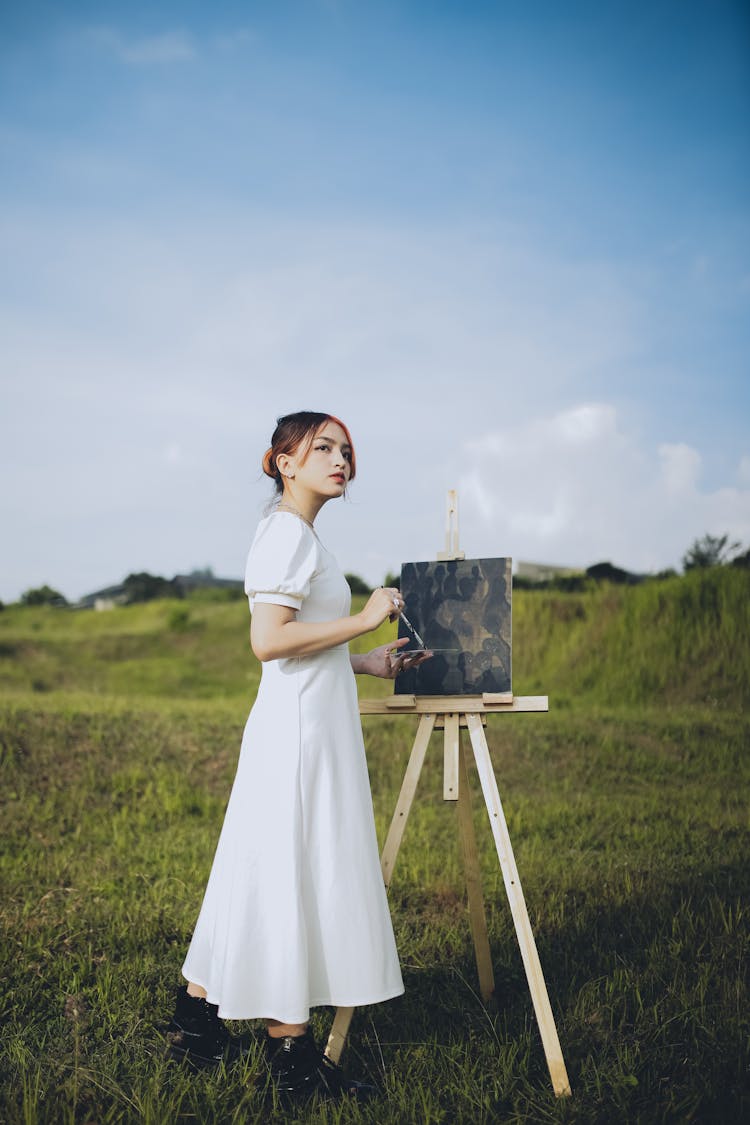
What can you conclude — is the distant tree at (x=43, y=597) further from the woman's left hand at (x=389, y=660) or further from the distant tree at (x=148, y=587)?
the woman's left hand at (x=389, y=660)

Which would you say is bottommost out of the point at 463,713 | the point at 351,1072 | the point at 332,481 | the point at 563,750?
the point at 351,1072

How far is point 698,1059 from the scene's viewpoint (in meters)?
2.85

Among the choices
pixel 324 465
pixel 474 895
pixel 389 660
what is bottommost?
pixel 474 895

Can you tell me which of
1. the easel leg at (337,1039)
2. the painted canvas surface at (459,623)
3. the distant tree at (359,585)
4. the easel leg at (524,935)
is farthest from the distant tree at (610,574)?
the easel leg at (337,1039)

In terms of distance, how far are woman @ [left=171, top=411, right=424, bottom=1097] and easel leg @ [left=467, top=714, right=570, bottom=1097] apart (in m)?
0.41

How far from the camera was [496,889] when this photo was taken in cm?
475

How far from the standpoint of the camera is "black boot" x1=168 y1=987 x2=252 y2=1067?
2.76 m

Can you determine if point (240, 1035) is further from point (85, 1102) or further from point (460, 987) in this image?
point (460, 987)

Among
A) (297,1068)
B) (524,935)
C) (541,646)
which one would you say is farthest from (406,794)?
(541,646)

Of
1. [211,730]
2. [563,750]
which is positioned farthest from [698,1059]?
[211,730]

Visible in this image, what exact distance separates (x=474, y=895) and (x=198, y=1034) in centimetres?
106

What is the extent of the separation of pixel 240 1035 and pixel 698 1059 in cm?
146

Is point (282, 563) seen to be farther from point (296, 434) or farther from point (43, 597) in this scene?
point (43, 597)

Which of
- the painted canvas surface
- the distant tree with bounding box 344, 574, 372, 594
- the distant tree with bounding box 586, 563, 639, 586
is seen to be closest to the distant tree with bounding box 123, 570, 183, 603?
the distant tree with bounding box 344, 574, 372, 594
